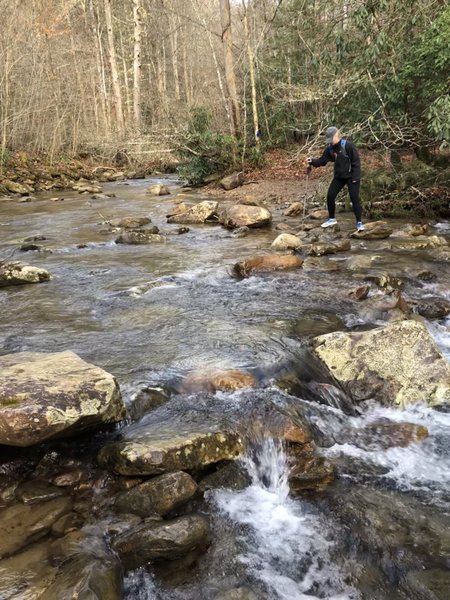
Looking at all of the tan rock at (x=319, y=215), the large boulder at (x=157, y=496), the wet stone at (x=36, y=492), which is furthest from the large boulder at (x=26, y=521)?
the tan rock at (x=319, y=215)

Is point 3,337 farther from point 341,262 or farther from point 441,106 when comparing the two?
point 441,106

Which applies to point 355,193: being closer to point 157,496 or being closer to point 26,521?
point 157,496

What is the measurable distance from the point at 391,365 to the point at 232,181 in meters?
13.6

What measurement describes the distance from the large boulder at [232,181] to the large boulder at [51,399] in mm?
13976

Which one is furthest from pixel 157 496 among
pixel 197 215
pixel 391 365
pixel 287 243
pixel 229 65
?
pixel 229 65

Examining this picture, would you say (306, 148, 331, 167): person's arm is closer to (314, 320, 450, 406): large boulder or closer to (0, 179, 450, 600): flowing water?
(0, 179, 450, 600): flowing water

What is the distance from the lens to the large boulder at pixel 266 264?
310 inches

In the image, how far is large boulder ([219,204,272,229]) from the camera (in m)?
11.1

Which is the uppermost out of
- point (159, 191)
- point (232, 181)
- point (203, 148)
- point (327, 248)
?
point (203, 148)

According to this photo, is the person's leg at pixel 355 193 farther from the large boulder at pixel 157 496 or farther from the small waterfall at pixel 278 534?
the large boulder at pixel 157 496

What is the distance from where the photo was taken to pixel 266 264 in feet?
26.5

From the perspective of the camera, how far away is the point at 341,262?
8094 mm

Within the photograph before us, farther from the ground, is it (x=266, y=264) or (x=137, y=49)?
(x=137, y=49)

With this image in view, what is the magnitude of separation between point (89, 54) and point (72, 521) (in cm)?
3295
